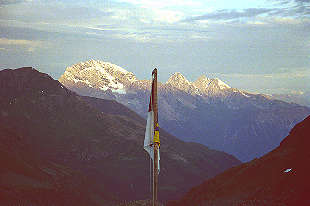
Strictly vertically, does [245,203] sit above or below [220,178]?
below

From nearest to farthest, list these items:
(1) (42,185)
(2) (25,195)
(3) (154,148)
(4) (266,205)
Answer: (3) (154,148) → (4) (266,205) → (2) (25,195) → (1) (42,185)

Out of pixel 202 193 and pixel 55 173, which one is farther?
pixel 55 173

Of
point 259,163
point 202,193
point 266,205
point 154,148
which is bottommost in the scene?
point 154,148

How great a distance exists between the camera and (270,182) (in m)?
63.2

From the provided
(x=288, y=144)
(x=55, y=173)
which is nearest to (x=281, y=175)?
(x=288, y=144)

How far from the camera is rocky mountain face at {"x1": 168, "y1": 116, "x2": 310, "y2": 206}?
52.7 meters

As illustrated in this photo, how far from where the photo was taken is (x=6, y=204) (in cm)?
10600

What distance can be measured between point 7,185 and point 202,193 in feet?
254

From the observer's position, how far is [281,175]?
64625 mm

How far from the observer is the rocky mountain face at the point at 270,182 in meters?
52.7

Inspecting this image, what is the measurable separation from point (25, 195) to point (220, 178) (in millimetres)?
68209

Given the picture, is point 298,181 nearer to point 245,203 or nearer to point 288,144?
point 245,203

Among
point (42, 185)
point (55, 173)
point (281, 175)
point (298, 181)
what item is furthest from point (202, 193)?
point (55, 173)

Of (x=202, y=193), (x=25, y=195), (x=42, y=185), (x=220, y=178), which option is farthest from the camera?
(x=42, y=185)
